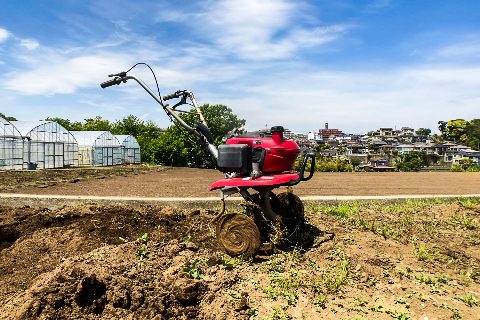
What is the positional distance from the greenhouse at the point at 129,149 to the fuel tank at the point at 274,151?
139 ft

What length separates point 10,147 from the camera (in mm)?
31359

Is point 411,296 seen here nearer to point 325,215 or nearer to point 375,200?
point 325,215

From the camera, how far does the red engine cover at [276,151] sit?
5621mm

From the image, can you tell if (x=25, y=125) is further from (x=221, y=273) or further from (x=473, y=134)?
(x=473, y=134)

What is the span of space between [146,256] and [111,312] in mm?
1113

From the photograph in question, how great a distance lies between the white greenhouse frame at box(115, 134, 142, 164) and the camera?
1837 inches

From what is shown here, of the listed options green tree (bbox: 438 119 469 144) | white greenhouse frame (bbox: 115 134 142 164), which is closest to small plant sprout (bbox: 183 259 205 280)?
white greenhouse frame (bbox: 115 134 142 164)

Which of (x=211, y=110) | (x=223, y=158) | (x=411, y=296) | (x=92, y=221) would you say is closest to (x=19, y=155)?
(x=211, y=110)

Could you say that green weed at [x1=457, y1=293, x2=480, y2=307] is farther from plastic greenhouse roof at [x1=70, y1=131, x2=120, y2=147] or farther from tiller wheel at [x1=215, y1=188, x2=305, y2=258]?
plastic greenhouse roof at [x1=70, y1=131, x2=120, y2=147]

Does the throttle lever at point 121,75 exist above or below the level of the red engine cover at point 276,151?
above

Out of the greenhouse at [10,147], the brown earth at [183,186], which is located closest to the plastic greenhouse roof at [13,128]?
the greenhouse at [10,147]

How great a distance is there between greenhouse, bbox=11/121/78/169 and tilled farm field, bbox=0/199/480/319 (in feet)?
92.8

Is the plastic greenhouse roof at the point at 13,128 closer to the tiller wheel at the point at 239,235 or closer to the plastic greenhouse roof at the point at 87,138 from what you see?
the plastic greenhouse roof at the point at 87,138

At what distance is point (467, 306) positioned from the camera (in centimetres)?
414
